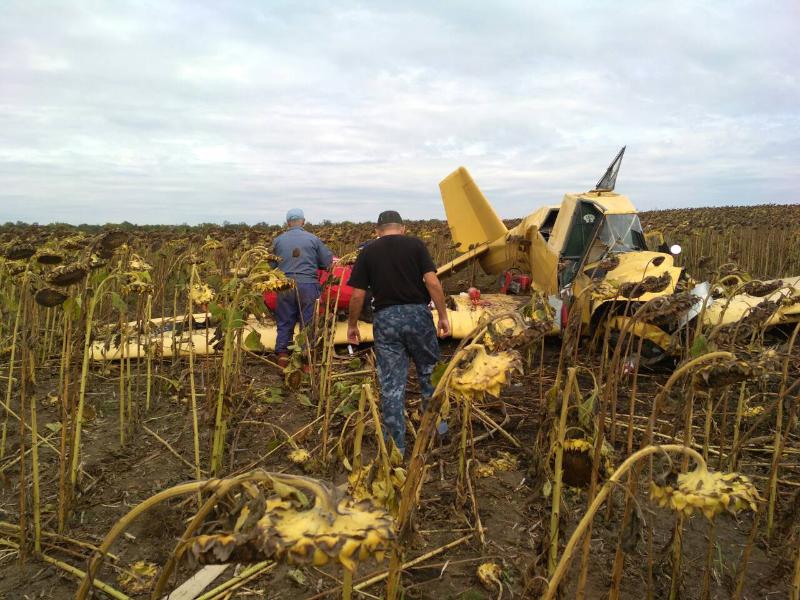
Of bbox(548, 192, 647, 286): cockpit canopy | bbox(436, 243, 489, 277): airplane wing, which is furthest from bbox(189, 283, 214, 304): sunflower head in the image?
bbox(436, 243, 489, 277): airplane wing

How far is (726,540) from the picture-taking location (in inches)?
130

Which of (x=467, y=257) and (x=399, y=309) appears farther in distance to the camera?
(x=467, y=257)

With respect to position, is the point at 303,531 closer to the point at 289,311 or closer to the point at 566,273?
the point at 289,311

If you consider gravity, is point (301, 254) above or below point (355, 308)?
above

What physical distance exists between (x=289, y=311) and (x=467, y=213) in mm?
5010

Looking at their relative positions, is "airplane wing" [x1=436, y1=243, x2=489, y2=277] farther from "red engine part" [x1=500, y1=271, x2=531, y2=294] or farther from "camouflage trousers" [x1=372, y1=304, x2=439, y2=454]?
"camouflage trousers" [x1=372, y1=304, x2=439, y2=454]

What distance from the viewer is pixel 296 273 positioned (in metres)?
6.43

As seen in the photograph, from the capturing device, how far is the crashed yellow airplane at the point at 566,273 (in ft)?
14.9

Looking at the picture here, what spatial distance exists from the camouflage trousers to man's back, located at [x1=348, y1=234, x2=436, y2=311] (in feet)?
0.25

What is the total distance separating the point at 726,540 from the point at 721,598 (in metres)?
0.61

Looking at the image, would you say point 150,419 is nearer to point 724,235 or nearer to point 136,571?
point 136,571

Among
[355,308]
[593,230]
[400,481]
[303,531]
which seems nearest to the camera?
[303,531]

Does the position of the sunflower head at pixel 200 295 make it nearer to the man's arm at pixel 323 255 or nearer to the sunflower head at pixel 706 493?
the man's arm at pixel 323 255

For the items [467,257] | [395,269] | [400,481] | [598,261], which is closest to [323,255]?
[395,269]
